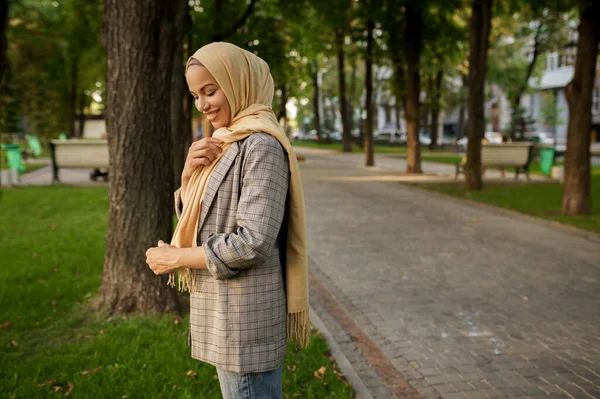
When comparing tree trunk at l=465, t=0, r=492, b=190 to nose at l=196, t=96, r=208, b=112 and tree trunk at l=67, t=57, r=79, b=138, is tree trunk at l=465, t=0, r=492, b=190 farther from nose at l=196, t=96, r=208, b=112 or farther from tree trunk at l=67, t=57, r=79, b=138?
tree trunk at l=67, t=57, r=79, b=138

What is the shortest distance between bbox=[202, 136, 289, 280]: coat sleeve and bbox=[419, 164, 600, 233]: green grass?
31.2ft

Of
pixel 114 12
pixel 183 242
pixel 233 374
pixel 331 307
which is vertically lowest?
pixel 331 307

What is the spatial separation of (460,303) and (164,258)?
15.1 ft

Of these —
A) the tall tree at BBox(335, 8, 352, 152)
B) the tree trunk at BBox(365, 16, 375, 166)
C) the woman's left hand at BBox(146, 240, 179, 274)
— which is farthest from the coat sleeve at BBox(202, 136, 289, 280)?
the tree trunk at BBox(365, 16, 375, 166)

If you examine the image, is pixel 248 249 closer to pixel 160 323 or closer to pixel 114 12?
pixel 160 323

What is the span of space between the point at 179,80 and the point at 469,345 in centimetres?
695

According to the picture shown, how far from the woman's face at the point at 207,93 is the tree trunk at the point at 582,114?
1104 centimetres

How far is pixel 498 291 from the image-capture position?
22.4ft

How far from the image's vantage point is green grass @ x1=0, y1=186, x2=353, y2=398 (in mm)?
4215

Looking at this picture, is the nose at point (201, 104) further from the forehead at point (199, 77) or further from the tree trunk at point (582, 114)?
the tree trunk at point (582, 114)

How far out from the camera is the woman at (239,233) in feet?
7.21

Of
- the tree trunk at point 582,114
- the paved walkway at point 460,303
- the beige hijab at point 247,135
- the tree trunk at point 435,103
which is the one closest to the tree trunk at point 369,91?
the tree trunk at point 435,103

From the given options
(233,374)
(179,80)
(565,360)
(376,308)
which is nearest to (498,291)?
(376,308)

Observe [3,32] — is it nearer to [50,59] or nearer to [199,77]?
[199,77]
